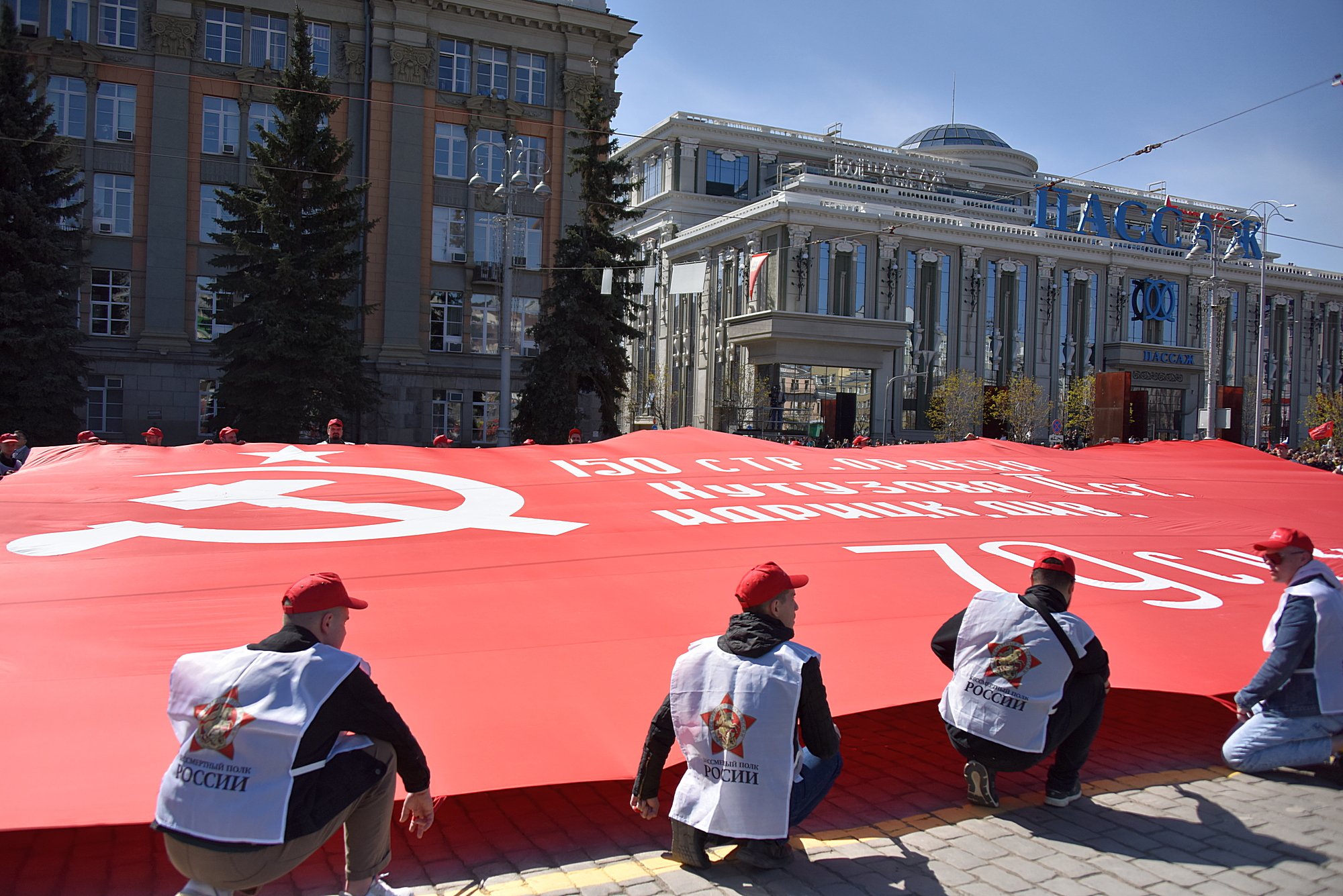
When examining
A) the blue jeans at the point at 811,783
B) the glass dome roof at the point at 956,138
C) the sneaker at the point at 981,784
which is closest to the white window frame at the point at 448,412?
the sneaker at the point at 981,784

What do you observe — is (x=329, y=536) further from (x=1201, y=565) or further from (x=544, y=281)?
(x=544, y=281)

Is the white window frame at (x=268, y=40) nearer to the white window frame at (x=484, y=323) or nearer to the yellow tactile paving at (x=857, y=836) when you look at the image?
the white window frame at (x=484, y=323)

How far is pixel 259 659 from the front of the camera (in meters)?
3.64

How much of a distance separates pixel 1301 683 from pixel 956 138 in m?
94.4

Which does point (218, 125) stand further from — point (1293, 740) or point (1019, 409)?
point (1019, 409)

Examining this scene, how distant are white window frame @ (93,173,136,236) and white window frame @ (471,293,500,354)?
45.1 ft

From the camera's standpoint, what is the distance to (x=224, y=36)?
125 ft

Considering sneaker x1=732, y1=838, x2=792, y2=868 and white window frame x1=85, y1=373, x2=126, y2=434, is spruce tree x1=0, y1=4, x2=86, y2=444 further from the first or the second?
sneaker x1=732, y1=838, x2=792, y2=868

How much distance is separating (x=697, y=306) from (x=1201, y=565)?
65.7m

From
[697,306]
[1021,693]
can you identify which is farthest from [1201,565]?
[697,306]

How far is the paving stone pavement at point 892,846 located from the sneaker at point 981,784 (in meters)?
0.07

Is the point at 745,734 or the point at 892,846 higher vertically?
the point at 745,734

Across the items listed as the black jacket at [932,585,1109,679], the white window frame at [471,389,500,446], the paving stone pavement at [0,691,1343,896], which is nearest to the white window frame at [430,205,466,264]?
the white window frame at [471,389,500,446]

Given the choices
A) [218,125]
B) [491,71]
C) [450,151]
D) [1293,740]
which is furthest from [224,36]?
[1293,740]
